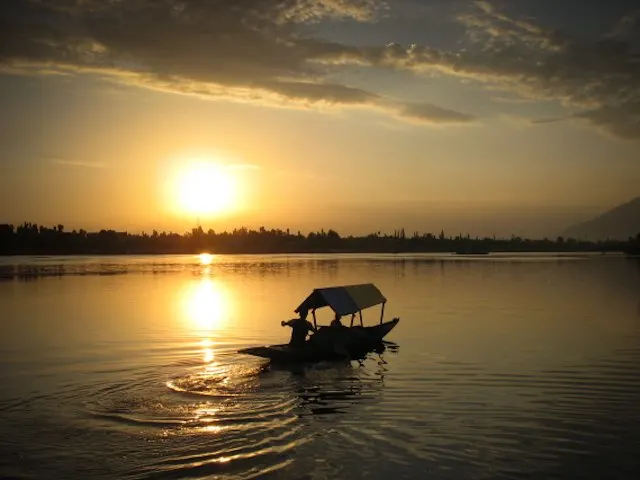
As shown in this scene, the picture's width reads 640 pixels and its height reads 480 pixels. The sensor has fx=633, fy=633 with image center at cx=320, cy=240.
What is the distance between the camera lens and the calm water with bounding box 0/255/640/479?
13594 millimetres

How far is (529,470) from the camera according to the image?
512 inches

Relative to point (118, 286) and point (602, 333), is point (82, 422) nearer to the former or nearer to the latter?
point (602, 333)

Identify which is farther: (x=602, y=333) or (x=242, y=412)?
(x=602, y=333)

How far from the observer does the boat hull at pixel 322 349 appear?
24422 mm

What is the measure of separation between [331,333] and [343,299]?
110 inches

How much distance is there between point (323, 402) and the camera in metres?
19.1

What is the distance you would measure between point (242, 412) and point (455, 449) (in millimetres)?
6053

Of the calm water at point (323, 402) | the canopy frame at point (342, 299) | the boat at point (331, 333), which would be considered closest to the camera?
the calm water at point (323, 402)

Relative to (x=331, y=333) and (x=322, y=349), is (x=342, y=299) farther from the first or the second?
(x=322, y=349)

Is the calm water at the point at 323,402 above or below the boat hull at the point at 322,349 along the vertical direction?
below

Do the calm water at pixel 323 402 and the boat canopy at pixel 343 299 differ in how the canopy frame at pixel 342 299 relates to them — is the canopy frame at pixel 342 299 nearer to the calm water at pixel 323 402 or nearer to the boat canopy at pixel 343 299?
the boat canopy at pixel 343 299

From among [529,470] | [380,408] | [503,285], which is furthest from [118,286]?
[529,470]

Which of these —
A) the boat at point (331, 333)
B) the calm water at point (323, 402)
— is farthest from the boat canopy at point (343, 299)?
the calm water at point (323, 402)

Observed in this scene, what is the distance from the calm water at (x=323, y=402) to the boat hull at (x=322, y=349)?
2.33ft
